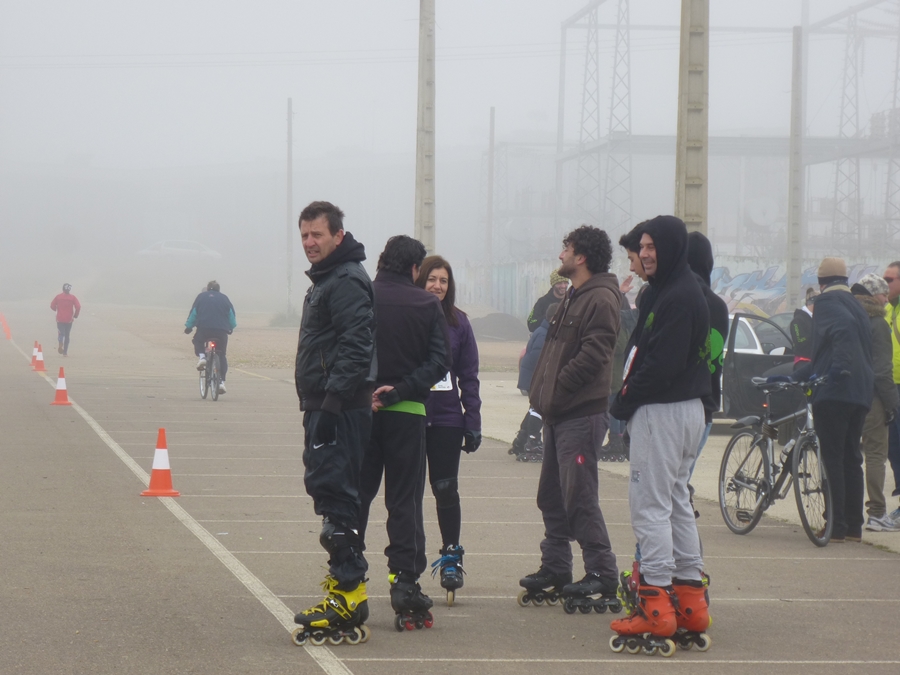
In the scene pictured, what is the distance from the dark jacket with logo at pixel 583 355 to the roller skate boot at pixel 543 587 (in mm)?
840

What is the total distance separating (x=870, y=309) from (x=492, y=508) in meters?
3.42

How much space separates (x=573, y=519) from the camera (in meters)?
6.18

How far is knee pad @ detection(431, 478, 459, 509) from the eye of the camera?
20.7ft

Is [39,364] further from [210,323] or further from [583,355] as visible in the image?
[583,355]

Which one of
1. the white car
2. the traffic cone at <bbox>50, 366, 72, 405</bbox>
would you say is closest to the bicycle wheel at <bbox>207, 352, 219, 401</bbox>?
the traffic cone at <bbox>50, 366, 72, 405</bbox>

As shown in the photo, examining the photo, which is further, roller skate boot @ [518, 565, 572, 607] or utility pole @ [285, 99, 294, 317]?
utility pole @ [285, 99, 294, 317]

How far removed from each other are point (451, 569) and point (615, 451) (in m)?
7.12

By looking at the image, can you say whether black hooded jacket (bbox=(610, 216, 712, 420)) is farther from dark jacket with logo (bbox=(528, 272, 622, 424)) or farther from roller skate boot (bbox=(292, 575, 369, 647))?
roller skate boot (bbox=(292, 575, 369, 647))

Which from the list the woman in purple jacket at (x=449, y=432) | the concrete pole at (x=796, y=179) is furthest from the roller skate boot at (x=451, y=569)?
the concrete pole at (x=796, y=179)

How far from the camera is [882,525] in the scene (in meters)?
8.86

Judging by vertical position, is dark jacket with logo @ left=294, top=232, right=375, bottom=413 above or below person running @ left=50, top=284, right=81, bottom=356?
above

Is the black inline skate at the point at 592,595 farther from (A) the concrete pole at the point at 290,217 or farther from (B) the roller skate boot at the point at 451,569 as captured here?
(A) the concrete pole at the point at 290,217

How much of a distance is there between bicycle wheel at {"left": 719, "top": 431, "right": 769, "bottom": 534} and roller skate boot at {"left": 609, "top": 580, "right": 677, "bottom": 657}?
3395 mm

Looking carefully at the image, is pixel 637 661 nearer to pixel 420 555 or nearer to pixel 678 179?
pixel 420 555
